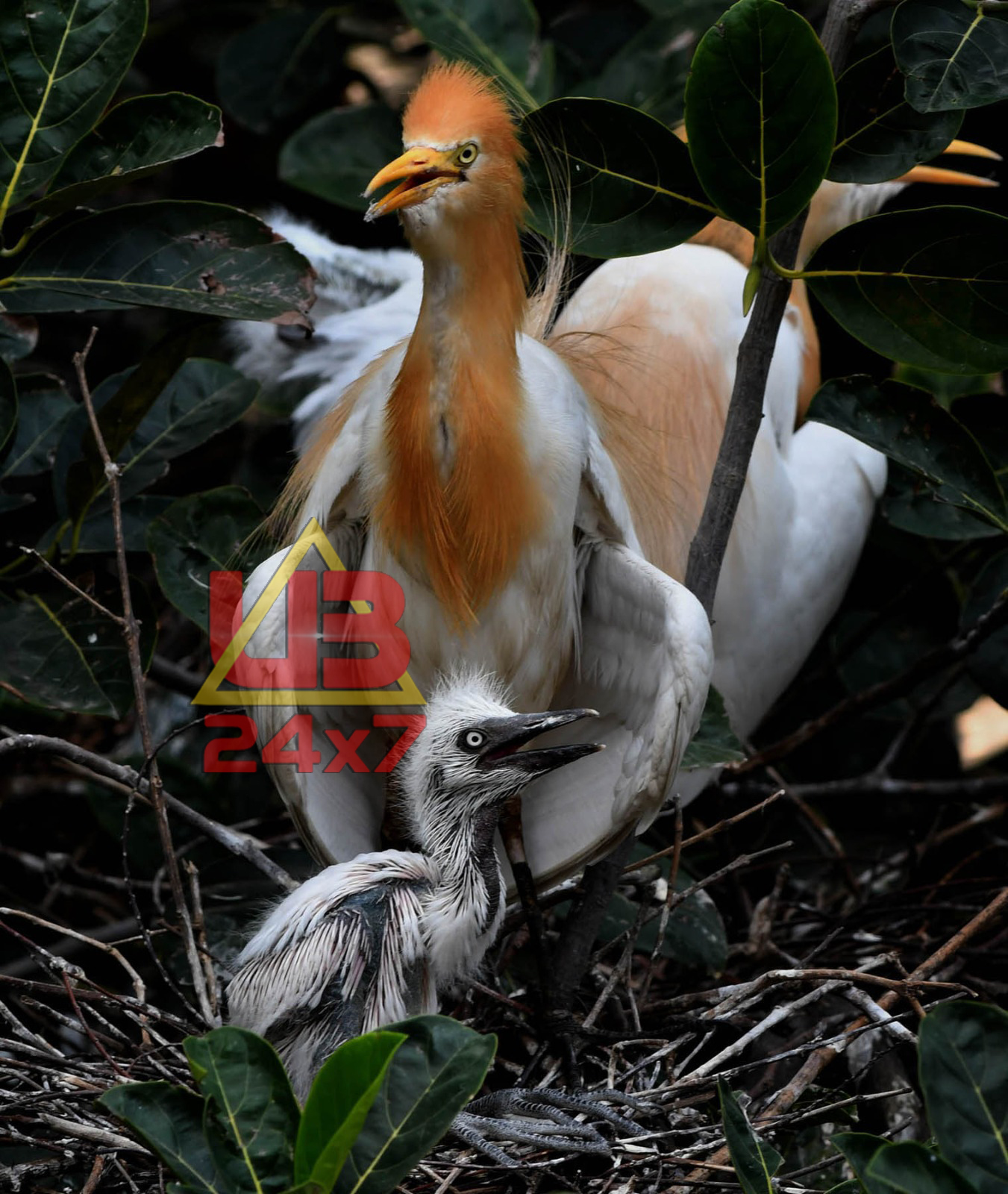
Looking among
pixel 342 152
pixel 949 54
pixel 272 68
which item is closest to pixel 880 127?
pixel 949 54

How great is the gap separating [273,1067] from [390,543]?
87cm

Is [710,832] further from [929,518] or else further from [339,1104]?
[339,1104]

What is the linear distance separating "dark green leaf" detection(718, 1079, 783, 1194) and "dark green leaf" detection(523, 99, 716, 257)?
99cm

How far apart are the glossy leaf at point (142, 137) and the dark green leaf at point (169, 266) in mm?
64

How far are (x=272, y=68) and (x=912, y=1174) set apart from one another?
2545 millimetres

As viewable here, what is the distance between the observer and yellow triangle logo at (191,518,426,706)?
183 cm

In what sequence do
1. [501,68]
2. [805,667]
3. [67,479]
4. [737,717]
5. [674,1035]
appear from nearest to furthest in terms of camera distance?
[674,1035] → [67,479] → [501,68] → [737,717] → [805,667]

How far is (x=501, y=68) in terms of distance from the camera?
246cm

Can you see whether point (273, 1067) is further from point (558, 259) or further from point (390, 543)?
point (558, 259)

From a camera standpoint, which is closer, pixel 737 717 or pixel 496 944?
pixel 496 944

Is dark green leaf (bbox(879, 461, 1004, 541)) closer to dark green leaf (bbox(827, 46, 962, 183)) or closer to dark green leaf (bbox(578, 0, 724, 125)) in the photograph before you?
dark green leaf (bbox(827, 46, 962, 183))

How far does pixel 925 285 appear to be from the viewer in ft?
5.04

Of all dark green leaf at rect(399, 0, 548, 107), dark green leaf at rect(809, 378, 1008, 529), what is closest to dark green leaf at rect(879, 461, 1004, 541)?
dark green leaf at rect(809, 378, 1008, 529)

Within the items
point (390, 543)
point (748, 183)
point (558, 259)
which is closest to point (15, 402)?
point (390, 543)
